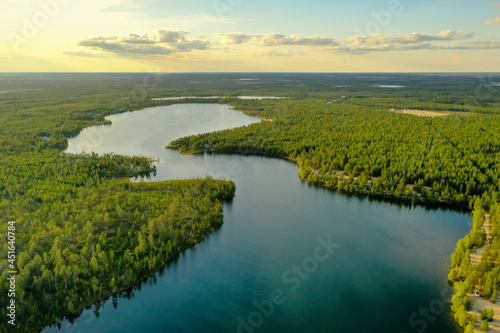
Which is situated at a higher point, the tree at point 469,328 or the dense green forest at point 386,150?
the dense green forest at point 386,150

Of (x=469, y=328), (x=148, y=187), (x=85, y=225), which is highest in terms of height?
(x=148, y=187)

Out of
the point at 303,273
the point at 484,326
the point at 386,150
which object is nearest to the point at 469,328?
the point at 484,326

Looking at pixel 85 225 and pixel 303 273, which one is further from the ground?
pixel 85 225

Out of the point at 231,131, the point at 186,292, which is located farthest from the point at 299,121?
the point at 186,292

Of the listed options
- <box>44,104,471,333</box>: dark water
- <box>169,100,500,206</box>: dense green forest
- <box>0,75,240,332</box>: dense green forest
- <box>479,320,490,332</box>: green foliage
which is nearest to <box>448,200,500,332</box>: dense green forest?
<box>479,320,490,332</box>: green foliage

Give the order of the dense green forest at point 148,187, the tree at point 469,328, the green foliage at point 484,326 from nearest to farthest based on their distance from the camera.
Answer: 1. the green foliage at point 484,326
2. the tree at point 469,328
3. the dense green forest at point 148,187

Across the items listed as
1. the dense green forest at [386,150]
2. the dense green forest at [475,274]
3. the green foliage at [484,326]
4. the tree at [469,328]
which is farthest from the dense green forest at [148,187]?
the tree at [469,328]

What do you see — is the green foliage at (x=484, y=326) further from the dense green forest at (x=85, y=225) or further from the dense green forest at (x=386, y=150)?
the dense green forest at (x=85, y=225)

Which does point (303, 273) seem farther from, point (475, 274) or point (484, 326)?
point (484, 326)

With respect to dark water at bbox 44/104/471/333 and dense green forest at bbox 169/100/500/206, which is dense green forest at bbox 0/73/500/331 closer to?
dense green forest at bbox 169/100/500/206
